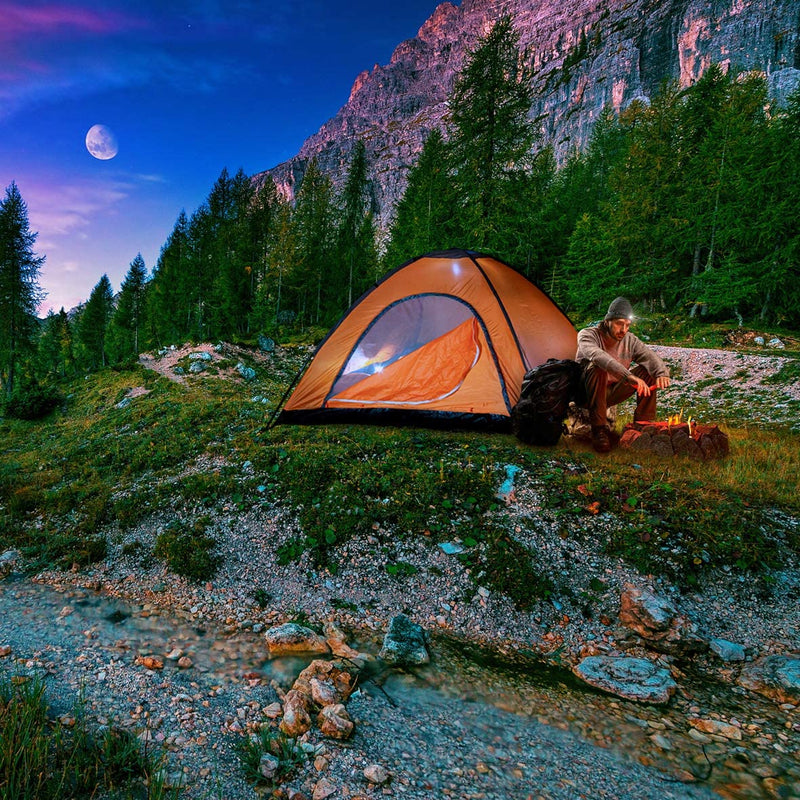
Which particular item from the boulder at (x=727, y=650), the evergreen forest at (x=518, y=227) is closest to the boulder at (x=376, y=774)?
the boulder at (x=727, y=650)

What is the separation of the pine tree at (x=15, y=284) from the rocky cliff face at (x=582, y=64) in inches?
1150

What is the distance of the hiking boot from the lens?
5852 mm

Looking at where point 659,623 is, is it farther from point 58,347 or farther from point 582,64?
point 582,64

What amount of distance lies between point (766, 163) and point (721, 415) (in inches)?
811

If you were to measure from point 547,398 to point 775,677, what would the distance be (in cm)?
378

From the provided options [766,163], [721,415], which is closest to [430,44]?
[766,163]

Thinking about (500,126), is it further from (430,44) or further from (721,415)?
(430,44)

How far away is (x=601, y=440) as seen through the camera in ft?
19.3

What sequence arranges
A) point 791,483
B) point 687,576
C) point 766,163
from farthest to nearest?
point 766,163
point 791,483
point 687,576

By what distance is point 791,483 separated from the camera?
4.80 metres

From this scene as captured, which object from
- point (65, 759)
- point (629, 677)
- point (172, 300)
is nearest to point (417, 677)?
point (629, 677)

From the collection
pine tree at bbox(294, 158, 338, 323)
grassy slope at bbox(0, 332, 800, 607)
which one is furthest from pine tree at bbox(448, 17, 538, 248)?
pine tree at bbox(294, 158, 338, 323)

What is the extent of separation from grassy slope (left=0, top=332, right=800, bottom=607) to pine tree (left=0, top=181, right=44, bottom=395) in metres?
26.7

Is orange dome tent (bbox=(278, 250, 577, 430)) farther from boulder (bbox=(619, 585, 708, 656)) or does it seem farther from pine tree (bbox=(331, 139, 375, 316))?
pine tree (bbox=(331, 139, 375, 316))
